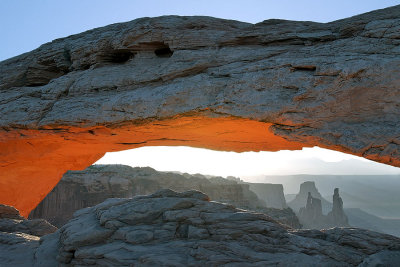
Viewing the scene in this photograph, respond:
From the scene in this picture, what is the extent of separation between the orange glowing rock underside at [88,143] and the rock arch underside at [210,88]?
0.26 feet

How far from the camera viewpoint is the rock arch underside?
303 inches

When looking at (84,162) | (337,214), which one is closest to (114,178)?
(84,162)

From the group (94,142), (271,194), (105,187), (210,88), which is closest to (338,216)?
(271,194)

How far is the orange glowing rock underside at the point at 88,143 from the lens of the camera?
10.3m

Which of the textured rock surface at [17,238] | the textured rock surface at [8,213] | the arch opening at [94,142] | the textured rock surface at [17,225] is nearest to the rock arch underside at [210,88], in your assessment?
the arch opening at [94,142]

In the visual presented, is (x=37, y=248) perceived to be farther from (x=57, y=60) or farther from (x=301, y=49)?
(x=301, y=49)

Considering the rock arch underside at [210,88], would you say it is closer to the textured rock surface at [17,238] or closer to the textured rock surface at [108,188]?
the textured rock surface at [17,238]

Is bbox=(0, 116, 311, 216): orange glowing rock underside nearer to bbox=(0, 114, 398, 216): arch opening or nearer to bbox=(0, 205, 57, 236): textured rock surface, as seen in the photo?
bbox=(0, 114, 398, 216): arch opening

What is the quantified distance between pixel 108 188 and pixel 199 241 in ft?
93.1

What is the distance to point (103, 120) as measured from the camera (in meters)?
10.4

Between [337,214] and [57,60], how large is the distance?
207ft

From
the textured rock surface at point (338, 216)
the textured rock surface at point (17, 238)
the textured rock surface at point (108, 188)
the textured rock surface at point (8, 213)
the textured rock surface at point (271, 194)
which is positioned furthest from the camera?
the textured rock surface at point (271, 194)

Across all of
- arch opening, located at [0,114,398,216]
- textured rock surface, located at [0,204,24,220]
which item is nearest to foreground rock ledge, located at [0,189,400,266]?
arch opening, located at [0,114,398,216]

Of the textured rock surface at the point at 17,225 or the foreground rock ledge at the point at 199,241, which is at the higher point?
the foreground rock ledge at the point at 199,241
